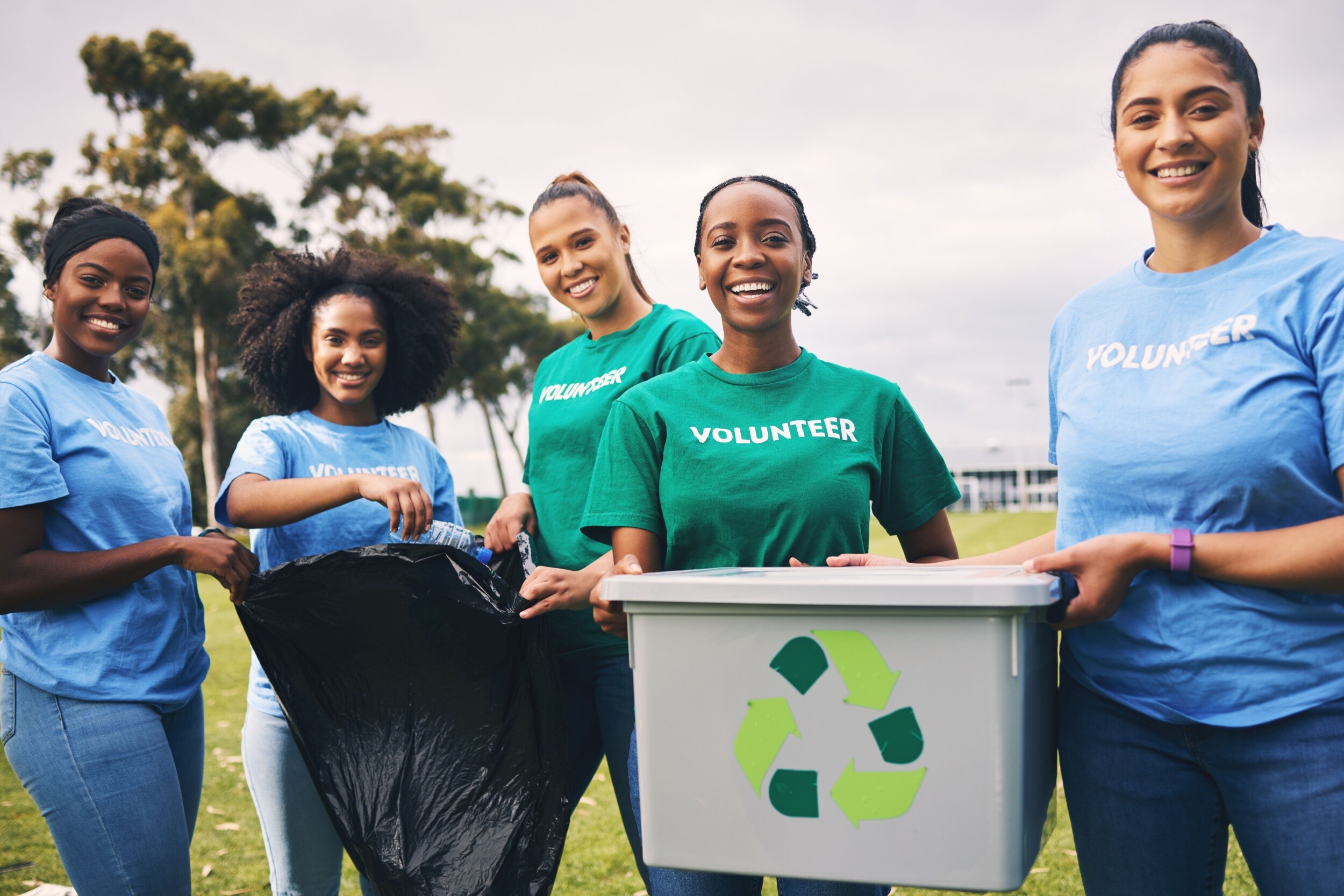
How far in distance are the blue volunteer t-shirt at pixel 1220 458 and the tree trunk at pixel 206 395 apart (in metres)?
21.7

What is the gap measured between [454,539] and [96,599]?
78 cm

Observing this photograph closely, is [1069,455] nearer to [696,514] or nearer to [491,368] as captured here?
[696,514]

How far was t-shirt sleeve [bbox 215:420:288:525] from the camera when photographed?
2340mm

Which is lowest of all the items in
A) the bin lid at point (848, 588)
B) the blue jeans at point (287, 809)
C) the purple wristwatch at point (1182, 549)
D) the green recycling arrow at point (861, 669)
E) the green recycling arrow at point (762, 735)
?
the blue jeans at point (287, 809)

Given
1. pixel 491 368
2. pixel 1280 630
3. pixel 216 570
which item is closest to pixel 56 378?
pixel 216 570

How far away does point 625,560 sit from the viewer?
5.84ft

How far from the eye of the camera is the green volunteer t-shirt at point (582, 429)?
2275 mm

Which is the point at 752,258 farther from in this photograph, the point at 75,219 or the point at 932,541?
the point at 75,219

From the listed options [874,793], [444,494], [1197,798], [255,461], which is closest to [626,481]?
[874,793]

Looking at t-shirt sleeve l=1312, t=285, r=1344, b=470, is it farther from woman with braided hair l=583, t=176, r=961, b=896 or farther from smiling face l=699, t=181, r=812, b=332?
smiling face l=699, t=181, r=812, b=332

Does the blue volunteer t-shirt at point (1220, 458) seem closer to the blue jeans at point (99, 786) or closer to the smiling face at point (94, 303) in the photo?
the blue jeans at point (99, 786)

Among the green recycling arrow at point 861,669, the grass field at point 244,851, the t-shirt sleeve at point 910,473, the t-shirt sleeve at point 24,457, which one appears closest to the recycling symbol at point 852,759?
the green recycling arrow at point 861,669

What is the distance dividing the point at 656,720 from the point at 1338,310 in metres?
1.22

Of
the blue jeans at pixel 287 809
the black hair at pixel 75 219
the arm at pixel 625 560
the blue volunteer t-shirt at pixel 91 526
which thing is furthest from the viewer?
the blue jeans at pixel 287 809
